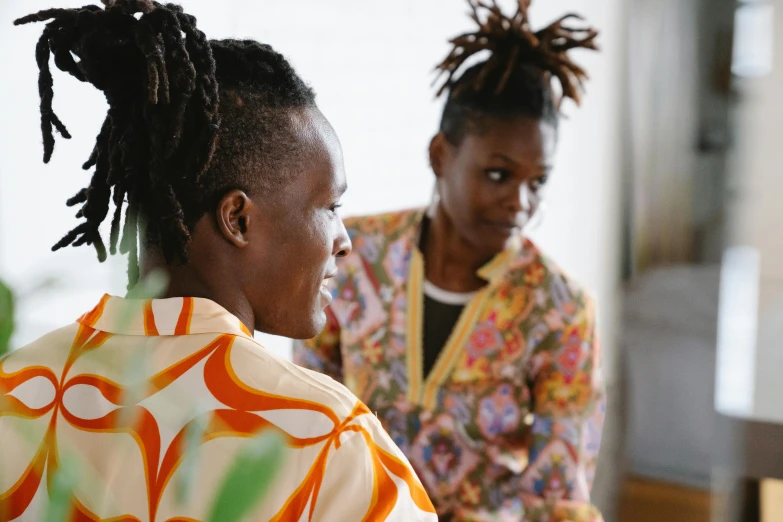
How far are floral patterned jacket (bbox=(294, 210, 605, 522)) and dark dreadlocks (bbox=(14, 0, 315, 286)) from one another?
79cm

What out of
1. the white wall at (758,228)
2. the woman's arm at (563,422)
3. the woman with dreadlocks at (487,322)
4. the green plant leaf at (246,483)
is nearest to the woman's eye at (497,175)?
the woman with dreadlocks at (487,322)

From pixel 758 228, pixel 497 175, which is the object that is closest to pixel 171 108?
pixel 497 175

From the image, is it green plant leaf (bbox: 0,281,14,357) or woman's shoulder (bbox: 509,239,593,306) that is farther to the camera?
woman's shoulder (bbox: 509,239,593,306)

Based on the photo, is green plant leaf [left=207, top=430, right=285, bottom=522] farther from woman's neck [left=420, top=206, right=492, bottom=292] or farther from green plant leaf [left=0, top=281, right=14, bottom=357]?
woman's neck [left=420, top=206, right=492, bottom=292]

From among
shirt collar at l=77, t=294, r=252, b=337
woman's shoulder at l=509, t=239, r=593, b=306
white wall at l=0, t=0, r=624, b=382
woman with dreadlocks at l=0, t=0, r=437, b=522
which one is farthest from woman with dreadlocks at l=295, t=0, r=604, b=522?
shirt collar at l=77, t=294, r=252, b=337

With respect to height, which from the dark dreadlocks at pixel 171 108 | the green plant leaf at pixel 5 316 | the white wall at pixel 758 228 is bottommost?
the white wall at pixel 758 228

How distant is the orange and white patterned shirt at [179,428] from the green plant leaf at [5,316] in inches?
7.4

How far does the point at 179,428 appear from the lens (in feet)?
2.03

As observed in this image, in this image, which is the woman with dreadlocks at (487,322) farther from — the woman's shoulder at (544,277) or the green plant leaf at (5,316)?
the green plant leaf at (5,316)

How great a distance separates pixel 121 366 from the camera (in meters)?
0.65

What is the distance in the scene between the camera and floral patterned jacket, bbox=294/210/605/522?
57.8 inches

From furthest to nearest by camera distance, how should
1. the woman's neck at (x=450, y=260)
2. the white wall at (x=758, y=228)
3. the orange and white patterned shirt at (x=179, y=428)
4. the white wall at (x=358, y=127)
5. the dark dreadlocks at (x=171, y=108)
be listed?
the white wall at (x=758, y=228) → the woman's neck at (x=450, y=260) → the white wall at (x=358, y=127) → the dark dreadlocks at (x=171, y=108) → the orange and white patterned shirt at (x=179, y=428)

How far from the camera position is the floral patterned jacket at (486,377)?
1468 millimetres

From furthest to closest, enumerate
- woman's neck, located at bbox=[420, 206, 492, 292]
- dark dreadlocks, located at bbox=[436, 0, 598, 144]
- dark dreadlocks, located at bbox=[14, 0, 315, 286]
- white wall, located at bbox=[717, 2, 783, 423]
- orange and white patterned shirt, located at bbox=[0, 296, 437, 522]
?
white wall, located at bbox=[717, 2, 783, 423] < woman's neck, located at bbox=[420, 206, 492, 292] < dark dreadlocks, located at bbox=[436, 0, 598, 144] < dark dreadlocks, located at bbox=[14, 0, 315, 286] < orange and white patterned shirt, located at bbox=[0, 296, 437, 522]
